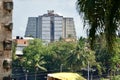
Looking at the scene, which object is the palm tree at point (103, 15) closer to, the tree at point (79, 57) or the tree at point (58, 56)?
the tree at point (79, 57)

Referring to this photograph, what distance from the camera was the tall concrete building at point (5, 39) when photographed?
6.04m

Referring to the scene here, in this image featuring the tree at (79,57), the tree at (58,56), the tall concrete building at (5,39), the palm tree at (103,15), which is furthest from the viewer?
the tree at (58,56)

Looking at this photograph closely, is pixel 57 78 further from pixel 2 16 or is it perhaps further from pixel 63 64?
pixel 63 64

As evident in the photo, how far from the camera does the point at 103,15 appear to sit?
9.43 meters

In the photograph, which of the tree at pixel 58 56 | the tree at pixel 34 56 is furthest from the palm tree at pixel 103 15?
the tree at pixel 34 56

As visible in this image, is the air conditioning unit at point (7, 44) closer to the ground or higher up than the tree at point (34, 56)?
higher up

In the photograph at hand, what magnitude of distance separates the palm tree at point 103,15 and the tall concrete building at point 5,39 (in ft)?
10.7

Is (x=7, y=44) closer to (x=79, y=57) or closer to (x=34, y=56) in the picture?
(x=79, y=57)

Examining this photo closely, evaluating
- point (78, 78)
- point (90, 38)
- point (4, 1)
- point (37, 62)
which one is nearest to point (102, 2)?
point (90, 38)

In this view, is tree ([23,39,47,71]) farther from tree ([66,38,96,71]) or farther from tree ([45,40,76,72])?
tree ([66,38,96,71])

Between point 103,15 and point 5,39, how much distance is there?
3.68 m

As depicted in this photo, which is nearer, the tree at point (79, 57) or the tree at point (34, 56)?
the tree at point (79, 57)

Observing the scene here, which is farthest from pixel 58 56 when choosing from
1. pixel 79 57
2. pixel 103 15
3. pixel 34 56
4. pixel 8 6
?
pixel 8 6

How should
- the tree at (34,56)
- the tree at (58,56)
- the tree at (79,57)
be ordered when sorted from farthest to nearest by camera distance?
1. the tree at (58,56)
2. the tree at (34,56)
3. the tree at (79,57)
